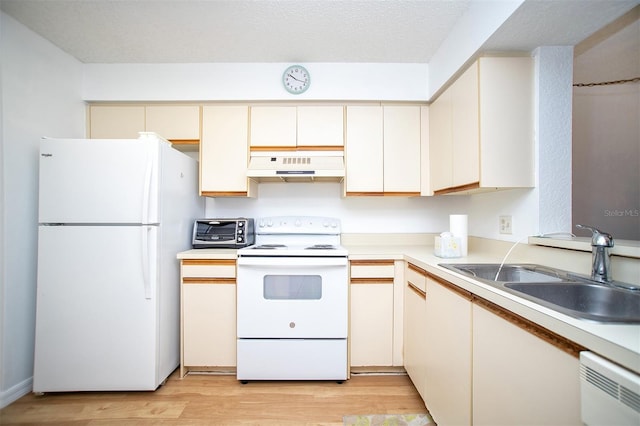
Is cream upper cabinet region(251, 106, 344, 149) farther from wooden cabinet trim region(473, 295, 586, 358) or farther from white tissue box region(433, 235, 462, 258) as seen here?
wooden cabinet trim region(473, 295, 586, 358)

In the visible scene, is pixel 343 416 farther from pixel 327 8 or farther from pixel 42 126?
pixel 42 126

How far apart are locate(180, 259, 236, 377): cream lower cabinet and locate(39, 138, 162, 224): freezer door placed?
1.65 ft

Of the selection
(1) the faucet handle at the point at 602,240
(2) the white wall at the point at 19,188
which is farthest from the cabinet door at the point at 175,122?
(1) the faucet handle at the point at 602,240

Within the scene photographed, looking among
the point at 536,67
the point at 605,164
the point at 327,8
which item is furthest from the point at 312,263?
the point at 605,164

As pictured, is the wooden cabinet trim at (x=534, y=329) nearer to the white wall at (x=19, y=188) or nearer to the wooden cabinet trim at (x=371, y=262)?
the wooden cabinet trim at (x=371, y=262)

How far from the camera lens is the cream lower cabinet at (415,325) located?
1.49 metres

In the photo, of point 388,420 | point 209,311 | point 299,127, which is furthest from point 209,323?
point 299,127

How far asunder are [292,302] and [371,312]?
22.4 inches

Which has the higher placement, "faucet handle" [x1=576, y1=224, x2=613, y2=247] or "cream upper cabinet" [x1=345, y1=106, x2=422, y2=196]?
"cream upper cabinet" [x1=345, y1=106, x2=422, y2=196]

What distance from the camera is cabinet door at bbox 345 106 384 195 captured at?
83.4 inches

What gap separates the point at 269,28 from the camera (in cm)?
174

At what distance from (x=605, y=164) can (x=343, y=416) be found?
2308mm

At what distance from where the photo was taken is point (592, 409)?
0.56 m

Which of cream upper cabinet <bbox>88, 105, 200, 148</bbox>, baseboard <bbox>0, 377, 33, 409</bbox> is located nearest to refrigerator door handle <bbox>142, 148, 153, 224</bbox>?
cream upper cabinet <bbox>88, 105, 200, 148</bbox>
